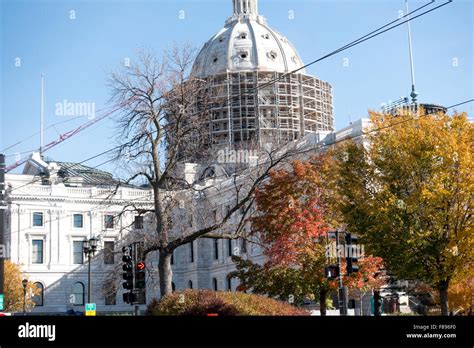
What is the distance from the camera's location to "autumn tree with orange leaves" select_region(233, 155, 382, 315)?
37.4 metres

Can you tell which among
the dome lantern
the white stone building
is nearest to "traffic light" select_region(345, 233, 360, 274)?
the white stone building

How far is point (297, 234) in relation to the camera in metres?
37.9

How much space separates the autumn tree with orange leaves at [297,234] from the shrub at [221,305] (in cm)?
1080

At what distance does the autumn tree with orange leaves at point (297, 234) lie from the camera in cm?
3744

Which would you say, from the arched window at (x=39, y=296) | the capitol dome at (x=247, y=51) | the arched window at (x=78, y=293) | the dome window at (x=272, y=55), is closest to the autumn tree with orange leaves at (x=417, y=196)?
the arched window at (x=39, y=296)

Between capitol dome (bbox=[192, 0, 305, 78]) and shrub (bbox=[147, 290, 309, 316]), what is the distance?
7925cm

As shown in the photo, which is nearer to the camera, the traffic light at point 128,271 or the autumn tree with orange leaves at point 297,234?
the traffic light at point 128,271

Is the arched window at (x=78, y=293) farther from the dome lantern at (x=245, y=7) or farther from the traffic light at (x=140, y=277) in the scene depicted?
the traffic light at (x=140, y=277)

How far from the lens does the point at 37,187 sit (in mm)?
85062

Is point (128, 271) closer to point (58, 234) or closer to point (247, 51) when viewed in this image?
point (58, 234)

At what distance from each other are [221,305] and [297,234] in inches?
550

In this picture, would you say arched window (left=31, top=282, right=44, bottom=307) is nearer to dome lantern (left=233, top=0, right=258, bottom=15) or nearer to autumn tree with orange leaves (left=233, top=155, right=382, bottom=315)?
autumn tree with orange leaves (left=233, top=155, right=382, bottom=315)

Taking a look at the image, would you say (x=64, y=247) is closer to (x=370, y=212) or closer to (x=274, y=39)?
(x=274, y=39)

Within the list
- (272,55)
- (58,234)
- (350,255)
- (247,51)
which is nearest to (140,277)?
(350,255)
